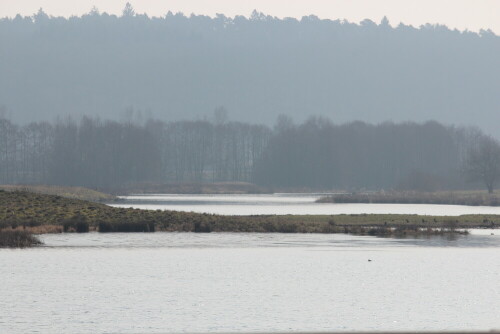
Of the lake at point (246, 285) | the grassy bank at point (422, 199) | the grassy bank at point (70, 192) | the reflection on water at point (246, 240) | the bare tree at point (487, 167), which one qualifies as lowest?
the lake at point (246, 285)

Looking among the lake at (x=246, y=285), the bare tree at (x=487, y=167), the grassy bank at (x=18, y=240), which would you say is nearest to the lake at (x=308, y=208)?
the bare tree at (x=487, y=167)

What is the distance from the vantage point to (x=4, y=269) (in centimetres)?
4878

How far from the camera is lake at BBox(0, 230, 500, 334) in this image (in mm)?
33750

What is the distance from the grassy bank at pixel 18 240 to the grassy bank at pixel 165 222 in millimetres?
4441

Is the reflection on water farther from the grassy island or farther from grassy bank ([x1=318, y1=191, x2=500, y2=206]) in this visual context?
grassy bank ([x1=318, y1=191, x2=500, y2=206])

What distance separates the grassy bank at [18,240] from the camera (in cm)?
6181

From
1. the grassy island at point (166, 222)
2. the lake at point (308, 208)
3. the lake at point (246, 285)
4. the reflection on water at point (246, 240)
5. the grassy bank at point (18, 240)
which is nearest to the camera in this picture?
the lake at point (246, 285)

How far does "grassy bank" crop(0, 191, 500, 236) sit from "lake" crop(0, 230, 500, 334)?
3.47 meters

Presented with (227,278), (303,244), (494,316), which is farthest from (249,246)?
(494,316)

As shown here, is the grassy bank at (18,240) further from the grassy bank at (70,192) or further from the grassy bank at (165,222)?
the grassy bank at (70,192)

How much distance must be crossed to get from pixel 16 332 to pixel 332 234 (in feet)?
154

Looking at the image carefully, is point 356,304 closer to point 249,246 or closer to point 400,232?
point 249,246

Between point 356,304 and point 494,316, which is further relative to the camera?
point 356,304

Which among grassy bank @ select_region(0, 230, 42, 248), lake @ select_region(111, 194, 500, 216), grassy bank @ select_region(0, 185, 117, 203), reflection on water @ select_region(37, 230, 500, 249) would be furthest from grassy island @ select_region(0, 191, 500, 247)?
grassy bank @ select_region(0, 185, 117, 203)
